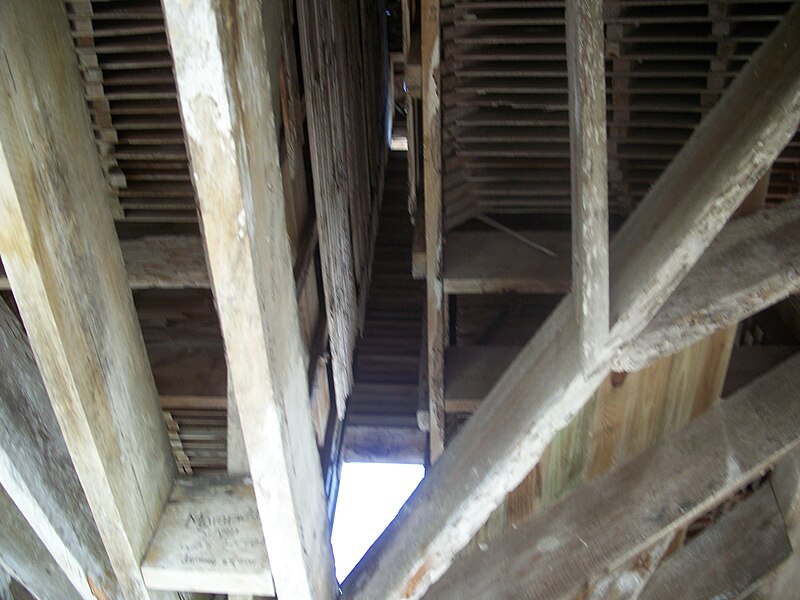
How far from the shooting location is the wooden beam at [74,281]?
1.22 m

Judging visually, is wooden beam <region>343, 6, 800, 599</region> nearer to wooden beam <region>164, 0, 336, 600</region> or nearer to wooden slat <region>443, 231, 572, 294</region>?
wooden beam <region>164, 0, 336, 600</region>

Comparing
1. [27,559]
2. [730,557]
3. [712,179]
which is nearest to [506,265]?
[730,557]

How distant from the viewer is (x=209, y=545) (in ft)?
5.76

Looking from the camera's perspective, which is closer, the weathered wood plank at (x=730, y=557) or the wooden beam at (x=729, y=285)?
the wooden beam at (x=729, y=285)

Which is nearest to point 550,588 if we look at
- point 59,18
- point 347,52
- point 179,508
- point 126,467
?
point 179,508

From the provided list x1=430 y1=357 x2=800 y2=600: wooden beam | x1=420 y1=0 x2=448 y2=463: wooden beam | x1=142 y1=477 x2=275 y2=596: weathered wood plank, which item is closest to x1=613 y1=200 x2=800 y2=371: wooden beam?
x1=430 y1=357 x2=800 y2=600: wooden beam

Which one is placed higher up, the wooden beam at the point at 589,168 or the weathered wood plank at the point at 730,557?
the wooden beam at the point at 589,168

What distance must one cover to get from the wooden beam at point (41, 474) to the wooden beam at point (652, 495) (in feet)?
2.76

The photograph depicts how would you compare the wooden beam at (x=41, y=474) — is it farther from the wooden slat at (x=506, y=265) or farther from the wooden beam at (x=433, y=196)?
the wooden slat at (x=506, y=265)

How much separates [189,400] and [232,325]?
2.64 m

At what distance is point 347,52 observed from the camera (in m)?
4.29

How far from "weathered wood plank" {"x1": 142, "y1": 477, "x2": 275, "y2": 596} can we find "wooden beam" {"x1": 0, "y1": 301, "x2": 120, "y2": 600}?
16 centimetres

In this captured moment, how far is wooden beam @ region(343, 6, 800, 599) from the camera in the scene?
1362 mm

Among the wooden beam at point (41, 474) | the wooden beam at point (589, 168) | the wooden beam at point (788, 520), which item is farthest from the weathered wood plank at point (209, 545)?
the wooden beam at point (788, 520)
